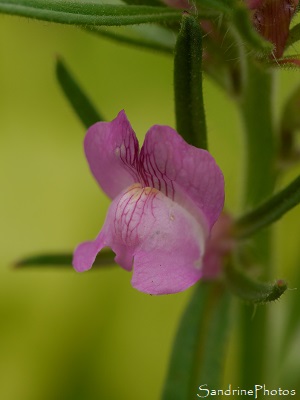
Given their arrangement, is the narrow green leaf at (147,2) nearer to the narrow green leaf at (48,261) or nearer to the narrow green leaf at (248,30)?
the narrow green leaf at (248,30)

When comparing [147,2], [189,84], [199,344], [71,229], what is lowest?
[199,344]

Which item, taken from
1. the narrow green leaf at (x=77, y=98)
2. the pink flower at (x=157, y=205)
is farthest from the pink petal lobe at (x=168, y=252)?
the narrow green leaf at (x=77, y=98)

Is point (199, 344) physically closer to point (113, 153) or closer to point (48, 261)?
point (48, 261)

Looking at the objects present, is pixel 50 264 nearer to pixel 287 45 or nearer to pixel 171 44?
pixel 171 44

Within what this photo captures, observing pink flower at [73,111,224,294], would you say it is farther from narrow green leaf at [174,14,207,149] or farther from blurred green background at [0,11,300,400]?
blurred green background at [0,11,300,400]

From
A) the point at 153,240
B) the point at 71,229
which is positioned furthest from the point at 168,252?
the point at 71,229

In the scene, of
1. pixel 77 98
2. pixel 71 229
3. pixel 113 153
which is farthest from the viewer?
pixel 71 229

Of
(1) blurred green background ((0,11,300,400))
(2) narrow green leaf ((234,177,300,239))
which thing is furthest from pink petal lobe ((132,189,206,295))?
(1) blurred green background ((0,11,300,400))
